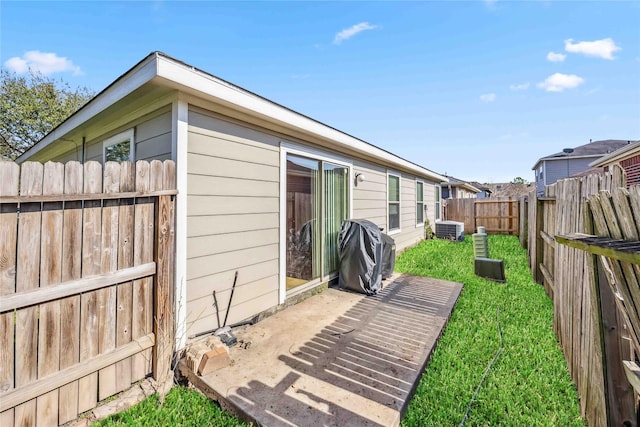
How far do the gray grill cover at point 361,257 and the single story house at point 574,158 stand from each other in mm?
19712

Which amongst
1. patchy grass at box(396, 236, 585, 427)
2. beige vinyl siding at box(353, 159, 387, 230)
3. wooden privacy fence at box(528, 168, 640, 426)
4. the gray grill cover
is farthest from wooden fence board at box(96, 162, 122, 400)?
beige vinyl siding at box(353, 159, 387, 230)

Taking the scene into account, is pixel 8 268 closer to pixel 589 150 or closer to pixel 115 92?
pixel 115 92

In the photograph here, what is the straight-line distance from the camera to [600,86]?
7.71 metres

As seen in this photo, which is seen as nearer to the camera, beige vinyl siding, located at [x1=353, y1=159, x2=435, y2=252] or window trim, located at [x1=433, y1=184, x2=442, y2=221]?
beige vinyl siding, located at [x1=353, y1=159, x2=435, y2=252]

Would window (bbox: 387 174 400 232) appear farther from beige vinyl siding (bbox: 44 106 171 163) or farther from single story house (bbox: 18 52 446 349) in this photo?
beige vinyl siding (bbox: 44 106 171 163)

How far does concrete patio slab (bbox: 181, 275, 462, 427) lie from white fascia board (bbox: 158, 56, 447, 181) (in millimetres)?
2410

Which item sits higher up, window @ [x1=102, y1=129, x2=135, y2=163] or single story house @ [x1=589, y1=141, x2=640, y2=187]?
single story house @ [x1=589, y1=141, x2=640, y2=187]

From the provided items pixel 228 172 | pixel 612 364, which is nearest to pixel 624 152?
pixel 612 364

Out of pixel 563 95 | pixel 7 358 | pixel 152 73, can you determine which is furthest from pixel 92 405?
pixel 563 95

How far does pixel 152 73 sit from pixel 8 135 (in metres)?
16.9

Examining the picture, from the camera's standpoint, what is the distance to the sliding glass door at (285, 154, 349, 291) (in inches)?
153

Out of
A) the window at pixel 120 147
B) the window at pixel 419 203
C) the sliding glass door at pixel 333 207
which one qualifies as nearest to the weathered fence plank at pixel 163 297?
the window at pixel 120 147

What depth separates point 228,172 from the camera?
9.46ft

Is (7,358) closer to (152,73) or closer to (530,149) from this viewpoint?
(152,73)
